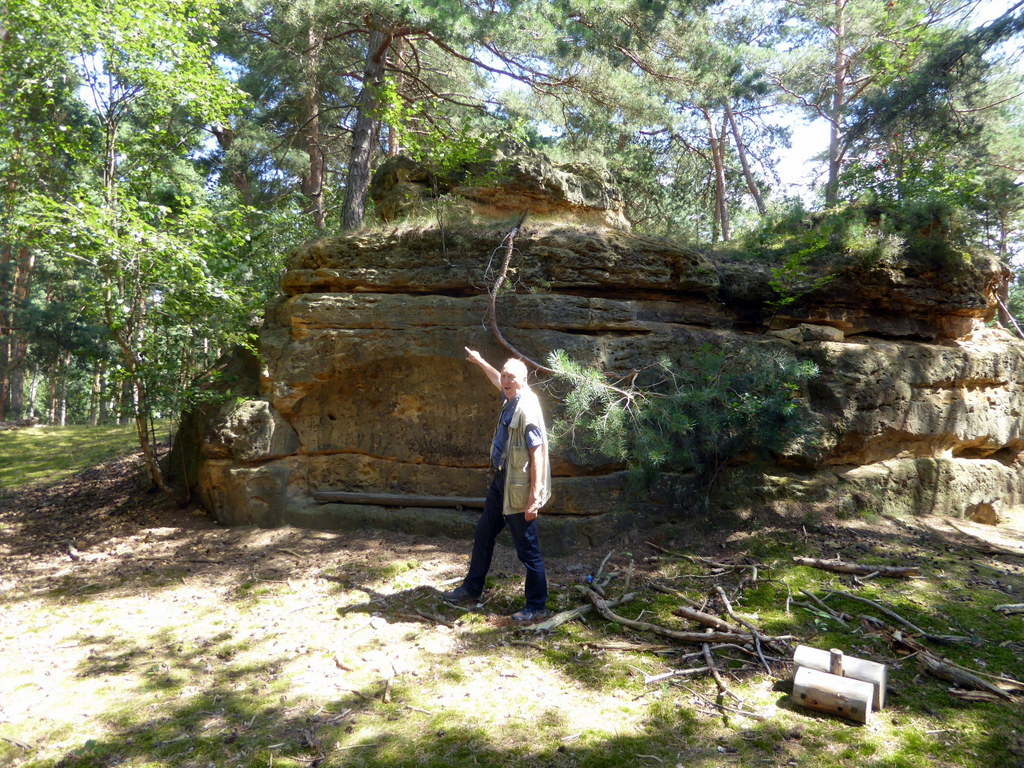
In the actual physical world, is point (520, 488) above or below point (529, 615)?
above

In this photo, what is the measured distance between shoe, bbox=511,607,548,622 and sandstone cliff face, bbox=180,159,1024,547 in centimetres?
169

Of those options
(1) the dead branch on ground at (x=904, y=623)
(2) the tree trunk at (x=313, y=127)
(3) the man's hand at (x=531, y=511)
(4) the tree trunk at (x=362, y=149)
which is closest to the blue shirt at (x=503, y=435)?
(3) the man's hand at (x=531, y=511)

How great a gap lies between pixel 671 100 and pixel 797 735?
11011 millimetres

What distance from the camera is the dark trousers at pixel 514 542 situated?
4367 mm

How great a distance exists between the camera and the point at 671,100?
1111cm

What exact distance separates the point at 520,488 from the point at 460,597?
48.5 inches

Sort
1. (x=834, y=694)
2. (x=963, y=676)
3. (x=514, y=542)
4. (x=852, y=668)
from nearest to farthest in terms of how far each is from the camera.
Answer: (x=834, y=694), (x=852, y=668), (x=963, y=676), (x=514, y=542)

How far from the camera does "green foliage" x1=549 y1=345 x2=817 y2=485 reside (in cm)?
543

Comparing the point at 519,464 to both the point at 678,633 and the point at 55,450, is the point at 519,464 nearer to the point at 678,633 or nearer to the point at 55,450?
the point at 678,633

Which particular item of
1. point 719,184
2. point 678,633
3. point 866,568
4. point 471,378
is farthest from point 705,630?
point 719,184

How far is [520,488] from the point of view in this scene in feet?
14.1

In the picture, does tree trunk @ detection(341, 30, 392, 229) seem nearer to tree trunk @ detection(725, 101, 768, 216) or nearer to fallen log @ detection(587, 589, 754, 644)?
fallen log @ detection(587, 589, 754, 644)

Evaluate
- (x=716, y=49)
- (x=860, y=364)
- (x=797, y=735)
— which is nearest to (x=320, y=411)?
(x=797, y=735)

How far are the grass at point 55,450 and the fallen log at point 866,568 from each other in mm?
11148
